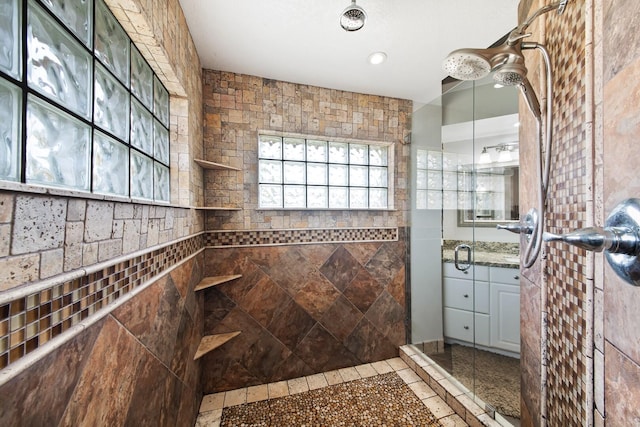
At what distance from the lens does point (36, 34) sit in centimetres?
61

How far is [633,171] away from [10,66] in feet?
4.96

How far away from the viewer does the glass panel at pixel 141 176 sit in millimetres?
1070

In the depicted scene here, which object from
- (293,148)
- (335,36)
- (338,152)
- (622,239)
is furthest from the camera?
(338,152)

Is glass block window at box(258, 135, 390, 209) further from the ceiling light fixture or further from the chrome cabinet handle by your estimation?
the chrome cabinet handle

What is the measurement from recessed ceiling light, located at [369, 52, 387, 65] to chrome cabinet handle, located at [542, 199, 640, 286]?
5.51ft

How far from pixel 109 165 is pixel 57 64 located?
345mm

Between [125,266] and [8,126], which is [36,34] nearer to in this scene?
[8,126]

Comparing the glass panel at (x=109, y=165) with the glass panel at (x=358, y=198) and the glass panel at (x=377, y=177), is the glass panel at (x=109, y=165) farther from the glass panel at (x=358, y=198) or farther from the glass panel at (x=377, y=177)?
the glass panel at (x=377, y=177)

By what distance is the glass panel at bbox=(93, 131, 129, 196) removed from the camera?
2.73 ft

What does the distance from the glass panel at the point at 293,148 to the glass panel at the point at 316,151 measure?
0.23ft

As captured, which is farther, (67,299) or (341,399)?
(341,399)

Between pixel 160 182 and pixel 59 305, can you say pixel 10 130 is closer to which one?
pixel 59 305

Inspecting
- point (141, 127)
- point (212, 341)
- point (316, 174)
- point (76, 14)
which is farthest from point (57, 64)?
point (212, 341)

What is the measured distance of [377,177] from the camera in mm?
2375
